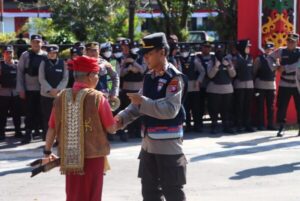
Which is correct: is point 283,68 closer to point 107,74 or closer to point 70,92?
point 107,74

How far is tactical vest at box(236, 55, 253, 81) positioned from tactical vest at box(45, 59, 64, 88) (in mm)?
3871

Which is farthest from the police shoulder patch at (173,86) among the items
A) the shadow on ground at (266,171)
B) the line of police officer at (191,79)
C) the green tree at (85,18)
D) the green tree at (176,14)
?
the green tree at (85,18)

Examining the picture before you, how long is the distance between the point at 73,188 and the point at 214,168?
13.9 feet

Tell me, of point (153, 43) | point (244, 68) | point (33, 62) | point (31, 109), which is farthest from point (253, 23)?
point (153, 43)

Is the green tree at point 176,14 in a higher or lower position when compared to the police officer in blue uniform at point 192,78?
higher

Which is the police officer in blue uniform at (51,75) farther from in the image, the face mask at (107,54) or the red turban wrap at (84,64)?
the red turban wrap at (84,64)

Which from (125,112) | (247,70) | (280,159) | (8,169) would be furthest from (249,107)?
(125,112)

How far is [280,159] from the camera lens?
10.3 meters

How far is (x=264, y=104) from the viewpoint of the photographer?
13.7 metres

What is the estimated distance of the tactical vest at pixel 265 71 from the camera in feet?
43.7

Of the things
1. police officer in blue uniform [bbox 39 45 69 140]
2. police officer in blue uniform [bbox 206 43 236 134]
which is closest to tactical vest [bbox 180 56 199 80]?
police officer in blue uniform [bbox 206 43 236 134]

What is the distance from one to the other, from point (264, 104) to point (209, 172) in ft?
15.6

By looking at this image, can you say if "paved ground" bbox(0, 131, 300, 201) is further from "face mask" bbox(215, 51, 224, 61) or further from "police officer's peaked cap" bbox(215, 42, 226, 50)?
"police officer's peaked cap" bbox(215, 42, 226, 50)

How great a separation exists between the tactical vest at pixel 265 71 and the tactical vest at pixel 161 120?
7.93 m
